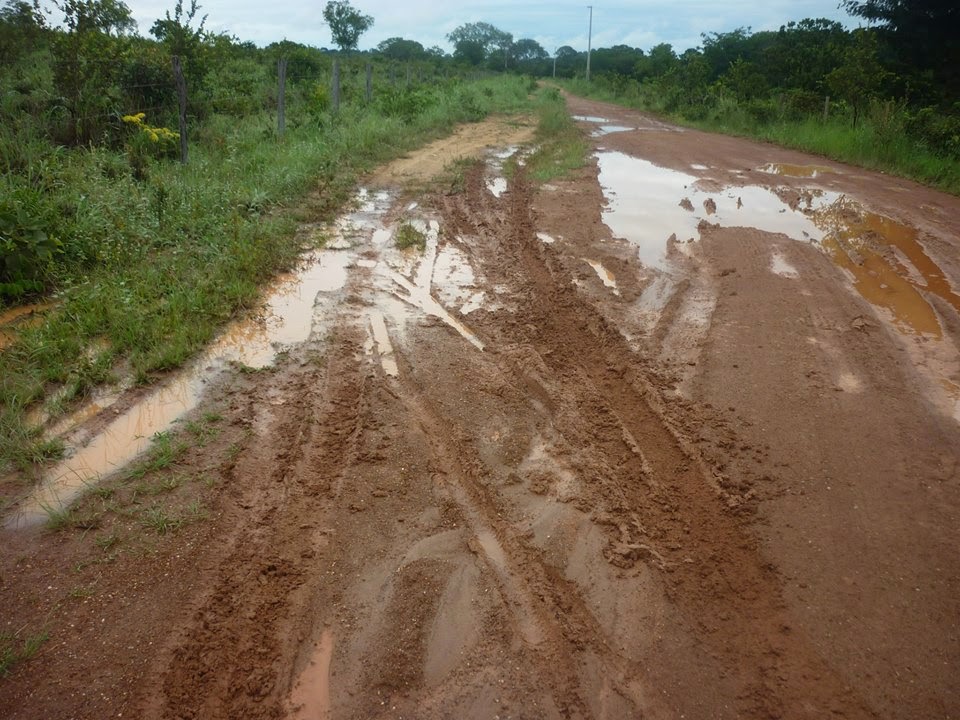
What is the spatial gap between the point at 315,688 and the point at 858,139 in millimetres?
15792

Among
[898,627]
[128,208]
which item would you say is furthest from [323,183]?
[898,627]

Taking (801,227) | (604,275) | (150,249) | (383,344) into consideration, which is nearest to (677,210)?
(801,227)

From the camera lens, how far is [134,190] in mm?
7664

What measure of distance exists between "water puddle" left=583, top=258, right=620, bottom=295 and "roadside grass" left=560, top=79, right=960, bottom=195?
7989 millimetres

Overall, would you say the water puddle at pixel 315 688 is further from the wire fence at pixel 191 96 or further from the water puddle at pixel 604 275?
the wire fence at pixel 191 96

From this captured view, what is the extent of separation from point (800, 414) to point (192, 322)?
4.75m

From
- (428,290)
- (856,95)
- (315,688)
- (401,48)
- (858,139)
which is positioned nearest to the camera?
(315,688)

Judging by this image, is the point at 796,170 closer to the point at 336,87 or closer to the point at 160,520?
the point at 336,87

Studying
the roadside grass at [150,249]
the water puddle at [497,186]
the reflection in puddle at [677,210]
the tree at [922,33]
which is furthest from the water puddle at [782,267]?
the tree at [922,33]

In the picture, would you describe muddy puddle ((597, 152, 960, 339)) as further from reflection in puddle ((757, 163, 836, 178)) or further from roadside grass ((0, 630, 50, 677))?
roadside grass ((0, 630, 50, 677))

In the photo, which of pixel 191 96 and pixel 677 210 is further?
pixel 191 96

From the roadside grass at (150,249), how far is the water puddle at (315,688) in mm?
2285

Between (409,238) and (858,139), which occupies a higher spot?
(858,139)

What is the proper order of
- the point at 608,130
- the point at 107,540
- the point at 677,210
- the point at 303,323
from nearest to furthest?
the point at 107,540 < the point at 303,323 < the point at 677,210 < the point at 608,130
